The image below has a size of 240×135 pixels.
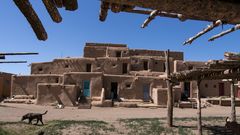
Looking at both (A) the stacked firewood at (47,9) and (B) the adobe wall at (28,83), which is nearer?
(A) the stacked firewood at (47,9)

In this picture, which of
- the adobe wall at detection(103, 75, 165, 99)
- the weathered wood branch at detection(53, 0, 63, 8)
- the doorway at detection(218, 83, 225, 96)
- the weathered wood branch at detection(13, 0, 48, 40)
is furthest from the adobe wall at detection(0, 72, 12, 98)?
the weathered wood branch at detection(53, 0, 63, 8)

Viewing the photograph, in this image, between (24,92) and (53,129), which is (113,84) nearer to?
(24,92)

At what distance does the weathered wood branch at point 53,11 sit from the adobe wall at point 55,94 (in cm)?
2699

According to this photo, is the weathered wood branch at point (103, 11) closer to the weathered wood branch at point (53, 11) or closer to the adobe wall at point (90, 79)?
the weathered wood branch at point (53, 11)

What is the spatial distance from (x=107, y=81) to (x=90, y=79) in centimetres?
189

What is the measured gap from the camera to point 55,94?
29344 millimetres

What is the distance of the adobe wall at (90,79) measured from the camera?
31297 millimetres

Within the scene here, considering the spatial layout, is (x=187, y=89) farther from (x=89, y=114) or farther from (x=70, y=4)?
(x=70, y=4)

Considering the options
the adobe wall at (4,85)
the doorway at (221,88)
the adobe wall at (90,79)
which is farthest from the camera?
the adobe wall at (4,85)

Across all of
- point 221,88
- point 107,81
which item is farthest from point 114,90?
point 221,88

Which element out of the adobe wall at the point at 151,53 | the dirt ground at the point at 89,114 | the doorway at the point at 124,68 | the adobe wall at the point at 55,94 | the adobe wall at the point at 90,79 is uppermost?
the adobe wall at the point at 151,53

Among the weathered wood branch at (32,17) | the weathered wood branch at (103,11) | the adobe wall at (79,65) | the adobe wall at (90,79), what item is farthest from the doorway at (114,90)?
the weathered wood branch at (32,17)

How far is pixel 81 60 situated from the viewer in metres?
36.6

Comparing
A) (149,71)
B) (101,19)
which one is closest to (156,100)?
(149,71)
